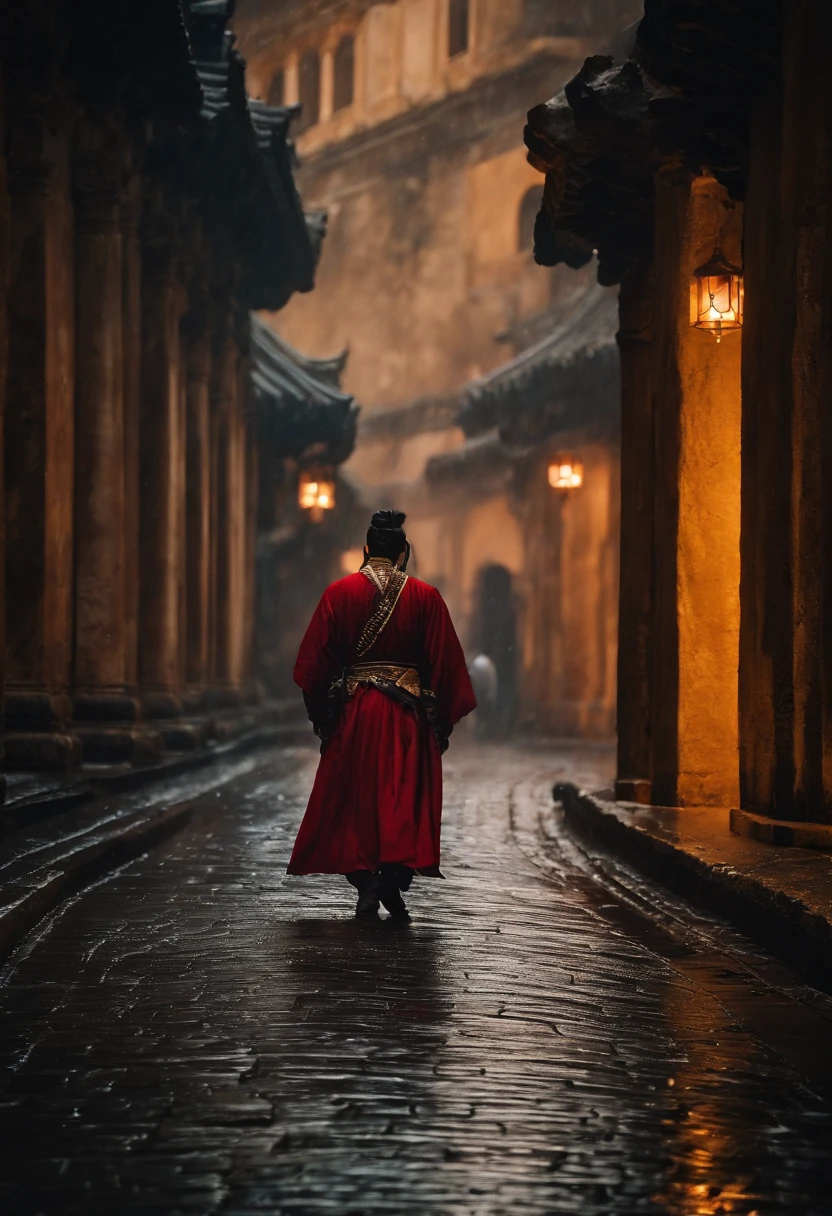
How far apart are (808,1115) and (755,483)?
541cm

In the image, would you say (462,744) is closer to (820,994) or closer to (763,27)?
(763,27)

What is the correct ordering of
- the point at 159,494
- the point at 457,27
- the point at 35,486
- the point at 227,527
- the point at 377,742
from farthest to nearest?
the point at 457,27
the point at 227,527
the point at 159,494
the point at 35,486
the point at 377,742

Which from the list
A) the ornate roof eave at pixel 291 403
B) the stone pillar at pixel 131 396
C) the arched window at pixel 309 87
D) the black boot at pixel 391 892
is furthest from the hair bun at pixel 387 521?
the arched window at pixel 309 87

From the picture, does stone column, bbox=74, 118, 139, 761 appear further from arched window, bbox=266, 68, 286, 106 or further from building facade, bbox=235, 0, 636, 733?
arched window, bbox=266, 68, 286, 106

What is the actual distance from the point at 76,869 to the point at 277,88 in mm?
58956

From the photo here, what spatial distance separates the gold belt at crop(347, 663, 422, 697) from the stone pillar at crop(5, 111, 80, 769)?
5856 mm

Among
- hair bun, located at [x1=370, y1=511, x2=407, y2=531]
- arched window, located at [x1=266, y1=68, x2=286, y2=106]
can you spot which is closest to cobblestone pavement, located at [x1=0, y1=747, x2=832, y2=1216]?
hair bun, located at [x1=370, y1=511, x2=407, y2=531]

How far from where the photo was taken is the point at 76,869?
887cm

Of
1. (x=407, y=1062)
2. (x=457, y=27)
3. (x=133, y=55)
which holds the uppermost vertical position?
(x=457, y=27)

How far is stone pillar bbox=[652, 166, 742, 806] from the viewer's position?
452 inches

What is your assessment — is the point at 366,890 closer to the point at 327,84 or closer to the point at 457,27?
the point at 457,27

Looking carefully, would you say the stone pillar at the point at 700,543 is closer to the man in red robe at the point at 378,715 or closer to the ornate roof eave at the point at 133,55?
the man in red robe at the point at 378,715

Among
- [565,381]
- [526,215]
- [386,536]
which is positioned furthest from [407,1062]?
[526,215]

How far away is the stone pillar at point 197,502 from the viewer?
22.9m
